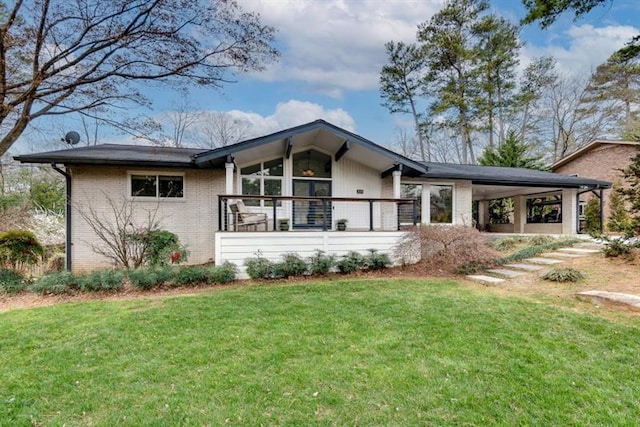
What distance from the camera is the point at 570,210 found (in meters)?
14.1

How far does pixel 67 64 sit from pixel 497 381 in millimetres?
9902

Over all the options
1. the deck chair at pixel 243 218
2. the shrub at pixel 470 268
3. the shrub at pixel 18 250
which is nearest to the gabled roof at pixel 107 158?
the deck chair at pixel 243 218

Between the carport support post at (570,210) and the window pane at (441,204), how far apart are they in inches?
223

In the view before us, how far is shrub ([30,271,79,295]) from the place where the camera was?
6477 millimetres

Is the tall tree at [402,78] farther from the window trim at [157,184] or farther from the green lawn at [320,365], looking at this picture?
the green lawn at [320,365]

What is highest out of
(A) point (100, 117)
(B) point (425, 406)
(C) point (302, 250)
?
(A) point (100, 117)

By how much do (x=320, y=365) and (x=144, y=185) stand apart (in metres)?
8.58

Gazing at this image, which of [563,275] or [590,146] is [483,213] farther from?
[563,275]

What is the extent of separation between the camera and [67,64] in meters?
7.66

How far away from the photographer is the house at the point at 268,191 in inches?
344

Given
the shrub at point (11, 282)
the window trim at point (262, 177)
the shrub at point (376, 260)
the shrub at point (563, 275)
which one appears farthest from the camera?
the window trim at point (262, 177)

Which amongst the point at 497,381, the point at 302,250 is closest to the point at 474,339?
the point at 497,381

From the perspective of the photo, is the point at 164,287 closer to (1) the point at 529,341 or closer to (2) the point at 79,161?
(2) the point at 79,161

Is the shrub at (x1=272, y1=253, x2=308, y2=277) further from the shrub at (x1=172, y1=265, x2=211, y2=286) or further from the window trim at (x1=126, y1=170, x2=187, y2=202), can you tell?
the window trim at (x1=126, y1=170, x2=187, y2=202)
